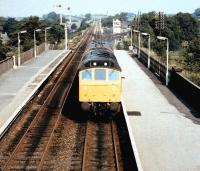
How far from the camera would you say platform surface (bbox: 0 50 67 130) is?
2342 centimetres

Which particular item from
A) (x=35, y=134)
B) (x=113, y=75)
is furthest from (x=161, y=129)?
(x=35, y=134)

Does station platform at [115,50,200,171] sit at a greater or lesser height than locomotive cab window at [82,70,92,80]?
lesser

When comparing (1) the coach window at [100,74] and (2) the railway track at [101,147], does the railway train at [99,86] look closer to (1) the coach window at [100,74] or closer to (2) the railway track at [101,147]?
(1) the coach window at [100,74]

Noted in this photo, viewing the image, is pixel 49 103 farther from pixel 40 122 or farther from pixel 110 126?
pixel 110 126

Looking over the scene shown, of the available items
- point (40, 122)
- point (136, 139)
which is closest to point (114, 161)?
point (136, 139)

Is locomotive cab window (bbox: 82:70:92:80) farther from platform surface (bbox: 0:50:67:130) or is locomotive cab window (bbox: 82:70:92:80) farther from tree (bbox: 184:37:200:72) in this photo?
tree (bbox: 184:37:200:72)

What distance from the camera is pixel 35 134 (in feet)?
63.3

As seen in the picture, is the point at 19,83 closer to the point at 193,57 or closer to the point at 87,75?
the point at 87,75

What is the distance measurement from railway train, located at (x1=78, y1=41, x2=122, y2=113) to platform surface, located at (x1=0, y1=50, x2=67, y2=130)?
4.02 meters

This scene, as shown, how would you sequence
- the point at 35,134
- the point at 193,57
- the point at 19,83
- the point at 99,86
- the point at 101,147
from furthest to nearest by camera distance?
1. the point at 193,57
2. the point at 19,83
3. the point at 99,86
4. the point at 35,134
5. the point at 101,147

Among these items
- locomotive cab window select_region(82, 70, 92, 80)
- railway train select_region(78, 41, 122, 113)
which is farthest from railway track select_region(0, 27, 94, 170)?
locomotive cab window select_region(82, 70, 92, 80)

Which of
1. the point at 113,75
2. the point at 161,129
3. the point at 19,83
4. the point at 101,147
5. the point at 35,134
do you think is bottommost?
the point at 101,147

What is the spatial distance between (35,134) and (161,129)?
558 centimetres

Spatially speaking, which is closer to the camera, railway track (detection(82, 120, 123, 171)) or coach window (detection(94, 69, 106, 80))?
railway track (detection(82, 120, 123, 171))
